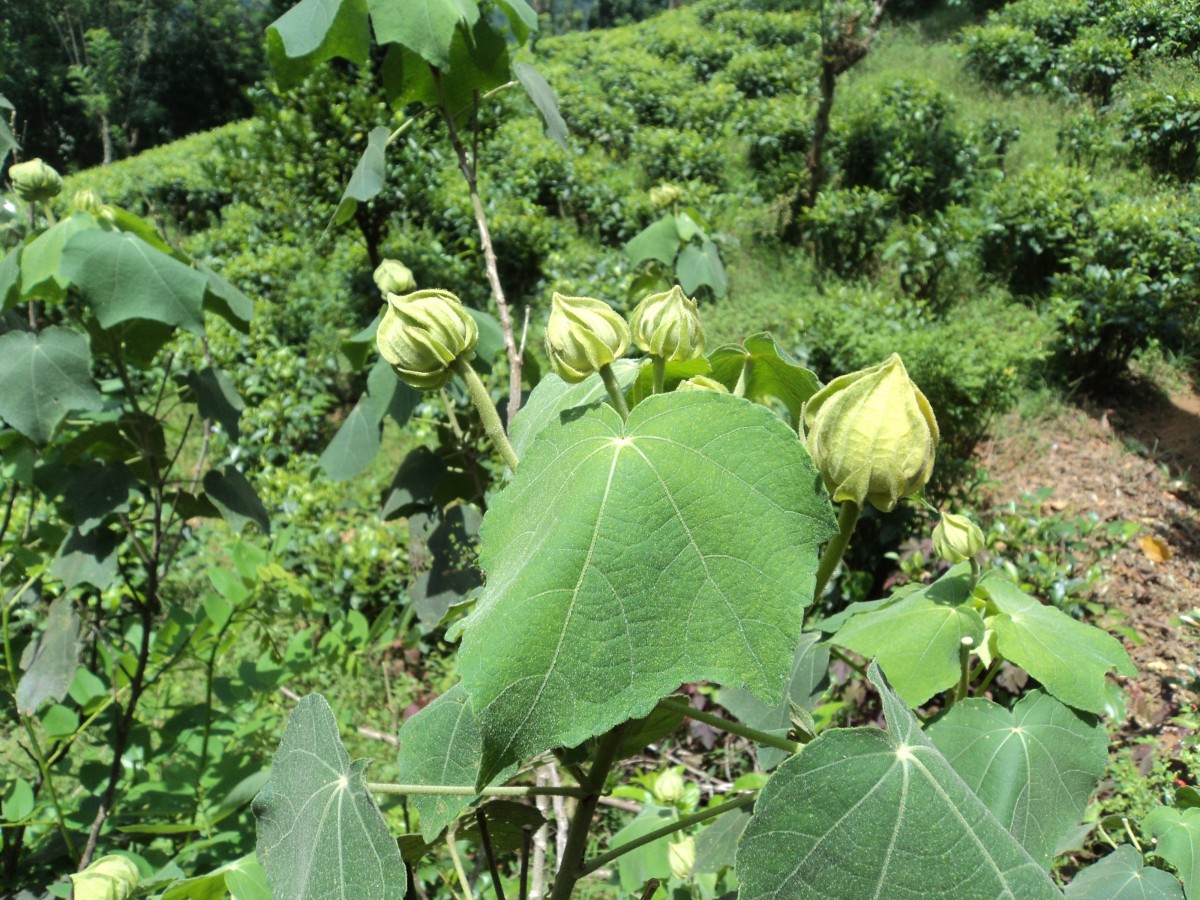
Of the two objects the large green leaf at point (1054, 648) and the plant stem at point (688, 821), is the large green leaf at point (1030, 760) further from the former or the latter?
the plant stem at point (688, 821)

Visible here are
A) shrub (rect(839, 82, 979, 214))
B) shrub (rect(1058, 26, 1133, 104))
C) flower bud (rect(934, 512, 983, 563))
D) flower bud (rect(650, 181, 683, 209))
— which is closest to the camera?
flower bud (rect(934, 512, 983, 563))

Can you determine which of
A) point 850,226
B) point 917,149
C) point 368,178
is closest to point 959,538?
point 368,178

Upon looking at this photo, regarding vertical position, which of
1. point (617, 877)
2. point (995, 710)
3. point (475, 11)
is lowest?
point (617, 877)

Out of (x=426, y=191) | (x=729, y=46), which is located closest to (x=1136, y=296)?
(x=426, y=191)

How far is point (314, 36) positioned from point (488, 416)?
0.95 metres

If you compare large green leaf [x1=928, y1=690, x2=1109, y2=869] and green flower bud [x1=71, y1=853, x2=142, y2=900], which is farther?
large green leaf [x1=928, y1=690, x2=1109, y2=869]

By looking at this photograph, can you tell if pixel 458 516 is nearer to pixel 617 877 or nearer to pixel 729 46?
pixel 617 877

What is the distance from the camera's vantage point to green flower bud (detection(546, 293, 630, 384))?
22.4 inches

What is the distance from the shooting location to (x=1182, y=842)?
3.10ft

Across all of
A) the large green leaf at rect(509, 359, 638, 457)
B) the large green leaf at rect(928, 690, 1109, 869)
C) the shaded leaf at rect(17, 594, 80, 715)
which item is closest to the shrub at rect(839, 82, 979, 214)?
the large green leaf at rect(928, 690, 1109, 869)

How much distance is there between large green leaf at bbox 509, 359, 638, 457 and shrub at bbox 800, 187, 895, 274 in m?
5.00

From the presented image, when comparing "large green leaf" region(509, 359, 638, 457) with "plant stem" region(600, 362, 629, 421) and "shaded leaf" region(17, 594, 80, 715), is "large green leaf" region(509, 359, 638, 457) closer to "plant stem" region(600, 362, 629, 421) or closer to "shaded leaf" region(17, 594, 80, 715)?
"plant stem" region(600, 362, 629, 421)

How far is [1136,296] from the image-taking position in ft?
10.5

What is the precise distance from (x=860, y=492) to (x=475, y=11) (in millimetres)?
1136
